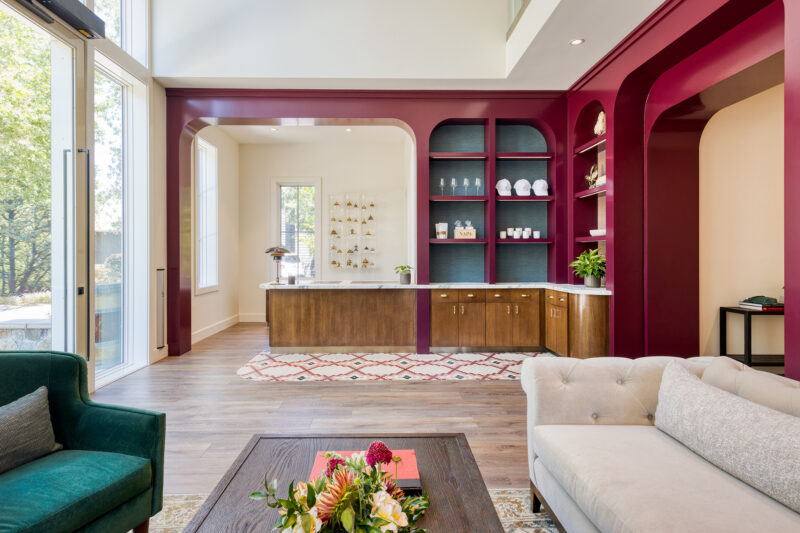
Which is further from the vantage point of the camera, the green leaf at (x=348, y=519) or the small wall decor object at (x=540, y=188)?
the small wall decor object at (x=540, y=188)

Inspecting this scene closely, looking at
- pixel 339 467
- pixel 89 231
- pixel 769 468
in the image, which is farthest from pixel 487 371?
pixel 89 231

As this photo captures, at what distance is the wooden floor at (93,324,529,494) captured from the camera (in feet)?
7.96

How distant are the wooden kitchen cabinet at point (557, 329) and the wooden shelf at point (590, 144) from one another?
1.77 m

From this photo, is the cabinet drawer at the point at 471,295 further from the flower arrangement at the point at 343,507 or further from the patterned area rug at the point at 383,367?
the flower arrangement at the point at 343,507

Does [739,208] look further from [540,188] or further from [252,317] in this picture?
[252,317]

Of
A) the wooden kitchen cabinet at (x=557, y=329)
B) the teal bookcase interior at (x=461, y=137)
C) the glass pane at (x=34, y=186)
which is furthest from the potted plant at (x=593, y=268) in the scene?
the glass pane at (x=34, y=186)

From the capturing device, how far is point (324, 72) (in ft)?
15.5

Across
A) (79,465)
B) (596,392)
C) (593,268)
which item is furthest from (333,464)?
(593,268)

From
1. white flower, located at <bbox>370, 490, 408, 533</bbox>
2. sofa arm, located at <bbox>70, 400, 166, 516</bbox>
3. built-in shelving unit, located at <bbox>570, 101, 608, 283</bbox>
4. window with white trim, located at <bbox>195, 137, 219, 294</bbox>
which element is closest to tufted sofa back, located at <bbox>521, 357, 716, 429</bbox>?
white flower, located at <bbox>370, 490, 408, 533</bbox>

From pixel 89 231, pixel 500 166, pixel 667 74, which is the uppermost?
pixel 667 74

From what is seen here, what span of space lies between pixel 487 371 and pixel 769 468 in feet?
10.3

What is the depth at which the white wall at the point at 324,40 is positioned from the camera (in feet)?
15.4

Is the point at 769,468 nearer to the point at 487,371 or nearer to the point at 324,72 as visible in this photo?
the point at 487,371

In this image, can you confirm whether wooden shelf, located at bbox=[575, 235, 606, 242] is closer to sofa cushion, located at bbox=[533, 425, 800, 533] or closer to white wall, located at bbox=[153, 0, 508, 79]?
white wall, located at bbox=[153, 0, 508, 79]
